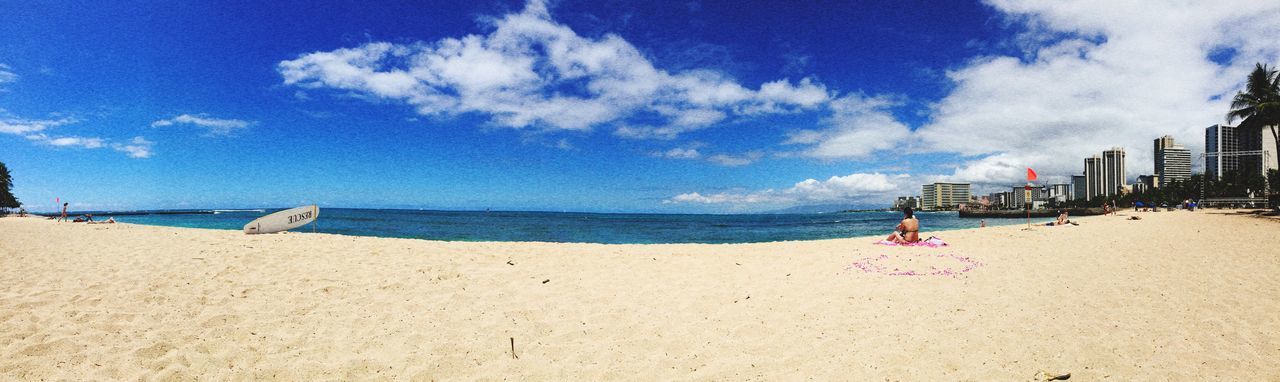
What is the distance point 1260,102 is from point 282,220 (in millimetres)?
54918

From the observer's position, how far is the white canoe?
16920 millimetres

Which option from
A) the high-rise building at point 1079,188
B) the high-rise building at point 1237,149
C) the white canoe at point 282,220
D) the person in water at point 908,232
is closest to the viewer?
the person in water at point 908,232

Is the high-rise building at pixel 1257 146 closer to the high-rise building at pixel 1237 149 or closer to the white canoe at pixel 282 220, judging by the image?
the high-rise building at pixel 1237 149

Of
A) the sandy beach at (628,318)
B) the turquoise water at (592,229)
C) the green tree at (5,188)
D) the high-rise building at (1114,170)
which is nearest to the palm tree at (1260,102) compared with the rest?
the turquoise water at (592,229)

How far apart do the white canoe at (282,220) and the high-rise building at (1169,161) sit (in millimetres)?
149556

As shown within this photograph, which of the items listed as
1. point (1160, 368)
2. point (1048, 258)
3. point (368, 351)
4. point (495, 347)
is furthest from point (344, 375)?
point (1048, 258)

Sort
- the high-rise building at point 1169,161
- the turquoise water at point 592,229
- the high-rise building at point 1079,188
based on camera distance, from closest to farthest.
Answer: the turquoise water at point 592,229, the high-rise building at point 1169,161, the high-rise building at point 1079,188

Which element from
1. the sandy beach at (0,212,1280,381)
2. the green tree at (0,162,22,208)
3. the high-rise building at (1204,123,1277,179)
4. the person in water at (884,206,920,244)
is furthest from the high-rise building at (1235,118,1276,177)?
the green tree at (0,162,22,208)

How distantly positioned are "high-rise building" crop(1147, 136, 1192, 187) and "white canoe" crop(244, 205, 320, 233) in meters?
150

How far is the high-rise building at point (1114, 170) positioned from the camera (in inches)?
5512

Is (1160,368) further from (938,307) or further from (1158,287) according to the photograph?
(1158,287)

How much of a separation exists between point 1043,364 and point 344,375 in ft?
19.2

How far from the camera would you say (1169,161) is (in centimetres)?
10981

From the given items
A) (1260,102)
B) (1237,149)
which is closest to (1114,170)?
(1237,149)
